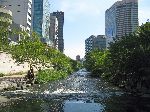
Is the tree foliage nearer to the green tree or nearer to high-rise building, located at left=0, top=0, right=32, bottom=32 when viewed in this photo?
the green tree

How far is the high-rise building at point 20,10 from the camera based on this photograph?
169000mm

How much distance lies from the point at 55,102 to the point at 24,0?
145 meters

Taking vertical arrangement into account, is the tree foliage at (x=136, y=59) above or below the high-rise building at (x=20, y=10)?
below

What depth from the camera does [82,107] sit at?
30.5 meters

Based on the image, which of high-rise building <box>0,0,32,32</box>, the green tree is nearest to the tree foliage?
the green tree

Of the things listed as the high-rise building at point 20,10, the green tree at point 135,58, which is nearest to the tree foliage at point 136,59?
the green tree at point 135,58

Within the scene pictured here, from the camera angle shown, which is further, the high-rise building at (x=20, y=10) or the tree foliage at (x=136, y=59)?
the high-rise building at (x=20, y=10)

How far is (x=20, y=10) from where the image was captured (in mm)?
171000

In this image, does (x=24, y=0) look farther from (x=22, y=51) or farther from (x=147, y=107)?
(x=147, y=107)

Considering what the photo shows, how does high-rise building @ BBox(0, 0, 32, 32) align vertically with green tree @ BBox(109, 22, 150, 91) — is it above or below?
above

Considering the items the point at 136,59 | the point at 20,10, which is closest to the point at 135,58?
the point at 136,59

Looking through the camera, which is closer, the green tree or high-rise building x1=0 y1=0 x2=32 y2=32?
the green tree

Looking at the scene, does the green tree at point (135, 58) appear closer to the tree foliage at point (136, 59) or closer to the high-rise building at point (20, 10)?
the tree foliage at point (136, 59)

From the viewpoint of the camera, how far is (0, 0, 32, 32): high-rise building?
169000 millimetres
